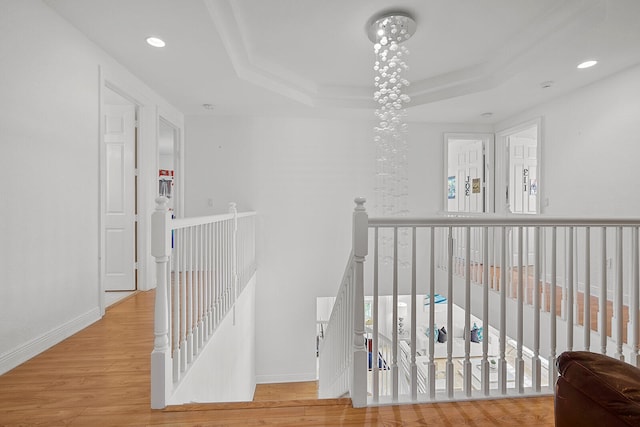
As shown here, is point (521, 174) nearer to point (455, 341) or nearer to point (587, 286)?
point (455, 341)

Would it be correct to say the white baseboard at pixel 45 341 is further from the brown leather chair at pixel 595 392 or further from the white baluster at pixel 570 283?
the white baluster at pixel 570 283

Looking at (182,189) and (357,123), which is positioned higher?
(357,123)

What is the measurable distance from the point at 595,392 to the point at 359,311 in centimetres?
102

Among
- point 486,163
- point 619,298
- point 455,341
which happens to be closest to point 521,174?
point 486,163

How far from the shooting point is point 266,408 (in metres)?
1.63

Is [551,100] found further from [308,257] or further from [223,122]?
[223,122]

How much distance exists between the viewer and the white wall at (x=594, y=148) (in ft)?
10.6

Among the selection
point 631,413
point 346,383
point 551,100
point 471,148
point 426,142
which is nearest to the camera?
point 631,413

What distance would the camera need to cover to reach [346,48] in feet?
11.1

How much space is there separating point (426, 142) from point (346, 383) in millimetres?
4344

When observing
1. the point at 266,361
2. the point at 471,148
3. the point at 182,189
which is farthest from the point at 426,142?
the point at 266,361

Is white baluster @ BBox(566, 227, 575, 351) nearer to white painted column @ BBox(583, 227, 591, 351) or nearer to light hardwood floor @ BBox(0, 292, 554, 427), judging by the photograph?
white painted column @ BBox(583, 227, 591, 351)

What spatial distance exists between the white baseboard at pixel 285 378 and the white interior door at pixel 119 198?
2636mm

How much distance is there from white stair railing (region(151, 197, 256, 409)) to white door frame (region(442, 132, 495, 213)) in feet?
11.4
